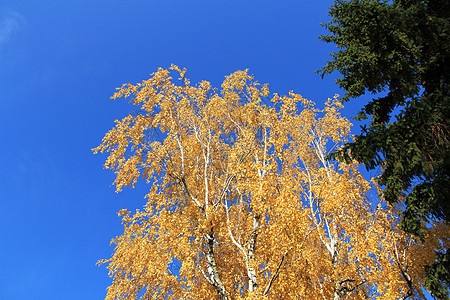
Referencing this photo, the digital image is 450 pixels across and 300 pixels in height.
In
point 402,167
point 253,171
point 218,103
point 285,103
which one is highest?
point 218,103

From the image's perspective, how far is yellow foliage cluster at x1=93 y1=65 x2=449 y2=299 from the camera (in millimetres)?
7797

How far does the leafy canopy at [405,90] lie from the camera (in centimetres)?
614

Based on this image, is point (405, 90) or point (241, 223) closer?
point (405, 90)

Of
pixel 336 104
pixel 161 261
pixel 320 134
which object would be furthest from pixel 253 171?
pixel 336 104

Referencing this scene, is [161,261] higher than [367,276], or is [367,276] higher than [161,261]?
[161,261]

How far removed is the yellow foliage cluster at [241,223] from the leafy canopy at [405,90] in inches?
106

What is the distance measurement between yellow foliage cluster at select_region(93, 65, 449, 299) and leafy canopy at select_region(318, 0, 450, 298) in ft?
8.82

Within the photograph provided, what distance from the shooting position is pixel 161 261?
320 inches

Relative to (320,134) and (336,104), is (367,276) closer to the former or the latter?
(320,134)

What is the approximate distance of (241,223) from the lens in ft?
33.7

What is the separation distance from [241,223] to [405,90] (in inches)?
286

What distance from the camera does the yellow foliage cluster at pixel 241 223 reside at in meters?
7.80

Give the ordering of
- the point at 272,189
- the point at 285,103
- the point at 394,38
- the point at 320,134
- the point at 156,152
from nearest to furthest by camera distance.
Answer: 1. the point at 394,38
2. the point at 272,189
3. the point at 156,152
4. the point at 285,103
5. the point at 320,134

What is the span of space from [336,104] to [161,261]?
1327 centimetres
